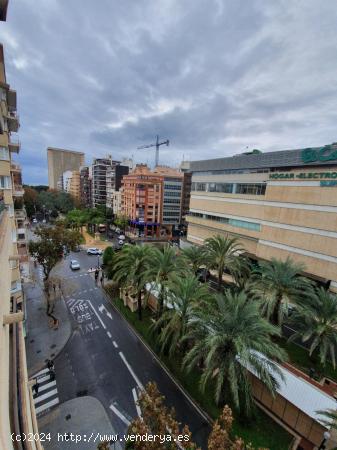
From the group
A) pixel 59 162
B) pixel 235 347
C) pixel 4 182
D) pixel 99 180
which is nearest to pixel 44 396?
pixel 235 347

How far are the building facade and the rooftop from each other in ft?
475

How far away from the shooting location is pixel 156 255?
62.3 ft

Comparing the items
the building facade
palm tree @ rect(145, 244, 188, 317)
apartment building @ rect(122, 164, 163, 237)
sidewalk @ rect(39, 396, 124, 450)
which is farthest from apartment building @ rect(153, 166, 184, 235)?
the building facade

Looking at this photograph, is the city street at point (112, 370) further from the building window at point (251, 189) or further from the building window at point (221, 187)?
the building window at point (221, 187)

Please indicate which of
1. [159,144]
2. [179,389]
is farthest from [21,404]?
[159,144]

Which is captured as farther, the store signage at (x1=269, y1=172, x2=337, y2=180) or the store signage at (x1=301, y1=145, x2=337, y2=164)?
the store signage at (x1=269, y1=172, x2=337, y2=180)

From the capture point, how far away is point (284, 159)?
25.6 m

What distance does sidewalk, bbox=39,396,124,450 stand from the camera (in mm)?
11554

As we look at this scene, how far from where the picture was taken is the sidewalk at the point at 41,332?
17.2 meters

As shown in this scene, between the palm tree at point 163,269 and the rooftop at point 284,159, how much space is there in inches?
706

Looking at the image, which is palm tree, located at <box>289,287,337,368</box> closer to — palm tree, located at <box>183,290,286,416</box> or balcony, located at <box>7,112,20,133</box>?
palm tree, located at <box>183,290,286,416</box>

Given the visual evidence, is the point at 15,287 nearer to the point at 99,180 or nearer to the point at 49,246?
the point at 49,246

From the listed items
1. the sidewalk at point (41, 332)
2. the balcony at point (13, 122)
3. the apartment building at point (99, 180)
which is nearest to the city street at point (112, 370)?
the sidewalk at point (41, 332)

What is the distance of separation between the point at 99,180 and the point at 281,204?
79105 millimetres
